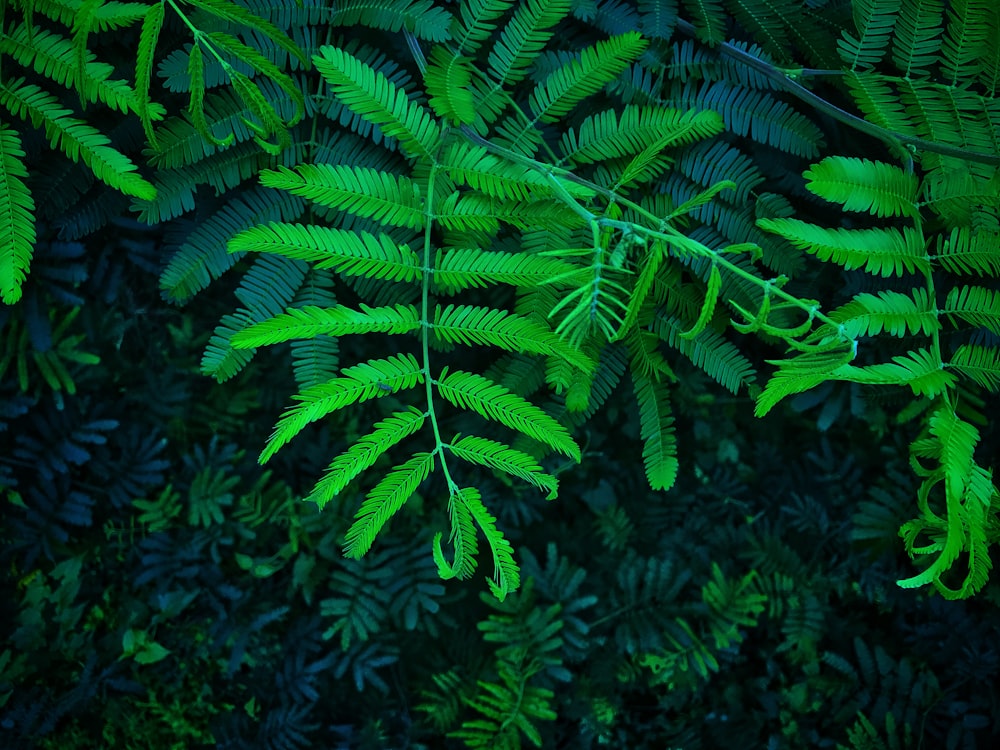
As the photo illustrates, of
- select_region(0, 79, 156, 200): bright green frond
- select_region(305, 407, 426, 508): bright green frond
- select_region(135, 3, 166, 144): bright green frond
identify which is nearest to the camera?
select_region(135, 3, 166, 144): bright green frond

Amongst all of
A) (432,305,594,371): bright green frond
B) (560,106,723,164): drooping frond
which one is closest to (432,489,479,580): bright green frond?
(432,305,594,371): bright green frond

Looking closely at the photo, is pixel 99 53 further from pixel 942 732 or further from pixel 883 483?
pixel 942 732

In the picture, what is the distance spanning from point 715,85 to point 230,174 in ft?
4.16

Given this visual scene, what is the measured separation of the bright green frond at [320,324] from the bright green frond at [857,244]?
30.5 inches

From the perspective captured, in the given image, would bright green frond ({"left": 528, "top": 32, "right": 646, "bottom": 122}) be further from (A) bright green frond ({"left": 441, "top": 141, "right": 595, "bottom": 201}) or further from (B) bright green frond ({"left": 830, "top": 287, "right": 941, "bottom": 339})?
(B) bright green frond ({"left": 830, "top": 287, "right": 941, "bottom": 339})

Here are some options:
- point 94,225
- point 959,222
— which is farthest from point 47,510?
point 959,222

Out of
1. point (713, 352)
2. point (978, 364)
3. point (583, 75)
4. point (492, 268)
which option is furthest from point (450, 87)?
point (978, 364)

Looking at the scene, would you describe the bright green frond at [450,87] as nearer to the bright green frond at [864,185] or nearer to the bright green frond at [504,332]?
the bright green frond at [504,332]

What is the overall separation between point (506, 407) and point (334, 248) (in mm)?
486

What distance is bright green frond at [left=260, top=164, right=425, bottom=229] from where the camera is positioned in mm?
1473

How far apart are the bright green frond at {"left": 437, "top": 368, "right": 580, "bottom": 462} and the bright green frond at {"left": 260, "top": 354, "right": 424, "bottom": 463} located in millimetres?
88

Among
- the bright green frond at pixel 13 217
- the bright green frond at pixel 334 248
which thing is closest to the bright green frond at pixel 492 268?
the bright green frond at pixel 334 248

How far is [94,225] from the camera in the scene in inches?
77.4

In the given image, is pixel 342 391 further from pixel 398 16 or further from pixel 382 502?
pixel 398 16
